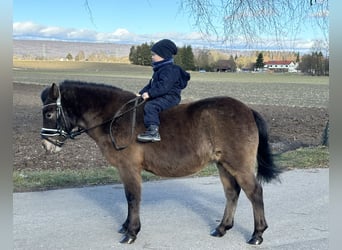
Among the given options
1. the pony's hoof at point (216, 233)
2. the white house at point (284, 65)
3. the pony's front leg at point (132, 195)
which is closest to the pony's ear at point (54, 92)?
the pony's front leg at point (132, 195)

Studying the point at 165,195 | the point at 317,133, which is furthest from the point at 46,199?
the point at 317,133

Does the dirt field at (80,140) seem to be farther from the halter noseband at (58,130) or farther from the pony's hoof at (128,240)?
the pony's hoof at (128,240)

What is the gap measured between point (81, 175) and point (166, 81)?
13.3 ft

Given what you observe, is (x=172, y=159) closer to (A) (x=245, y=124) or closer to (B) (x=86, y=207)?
(A) (x=245, y=124)

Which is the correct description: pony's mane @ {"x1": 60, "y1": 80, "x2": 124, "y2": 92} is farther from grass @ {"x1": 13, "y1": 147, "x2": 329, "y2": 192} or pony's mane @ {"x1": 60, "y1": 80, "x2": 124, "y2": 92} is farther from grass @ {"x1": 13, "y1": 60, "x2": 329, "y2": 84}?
grass @ {"x1": 13, "y1": 60, "x2": 329, "y2": 84}

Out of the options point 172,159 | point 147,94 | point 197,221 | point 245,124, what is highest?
point 147,94

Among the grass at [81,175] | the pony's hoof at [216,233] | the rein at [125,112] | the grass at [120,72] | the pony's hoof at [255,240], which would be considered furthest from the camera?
the grass at [120,72]

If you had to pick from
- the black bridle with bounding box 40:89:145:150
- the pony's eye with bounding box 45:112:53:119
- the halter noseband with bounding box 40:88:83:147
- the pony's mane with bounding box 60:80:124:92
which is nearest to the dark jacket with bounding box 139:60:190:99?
the black bridle with bounding box 40:89:145:150

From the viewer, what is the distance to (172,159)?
5652mm

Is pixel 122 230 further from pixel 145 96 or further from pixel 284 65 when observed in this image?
pixel 284 65

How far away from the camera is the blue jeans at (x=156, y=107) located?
5589mm

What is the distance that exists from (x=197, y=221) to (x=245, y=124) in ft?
5.23

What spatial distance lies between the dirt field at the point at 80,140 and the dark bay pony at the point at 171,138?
4.64 meters

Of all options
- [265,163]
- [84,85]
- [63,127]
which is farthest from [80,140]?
[265,163]
